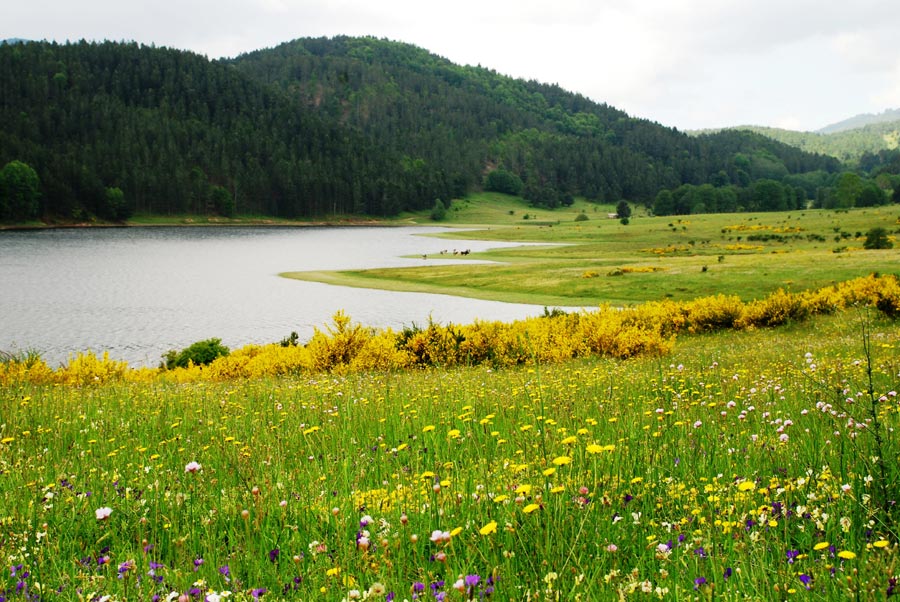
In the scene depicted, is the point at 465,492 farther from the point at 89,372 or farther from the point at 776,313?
the point at 776,313

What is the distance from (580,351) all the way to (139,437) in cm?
1586

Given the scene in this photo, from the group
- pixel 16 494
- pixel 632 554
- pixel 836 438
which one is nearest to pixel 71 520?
pixel 16 494

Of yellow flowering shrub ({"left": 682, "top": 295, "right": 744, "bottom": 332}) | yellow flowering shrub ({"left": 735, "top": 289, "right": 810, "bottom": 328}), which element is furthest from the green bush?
yellow flowering shrub ({"left": 735, "top": 289, "right": 810, "bottom": 328})

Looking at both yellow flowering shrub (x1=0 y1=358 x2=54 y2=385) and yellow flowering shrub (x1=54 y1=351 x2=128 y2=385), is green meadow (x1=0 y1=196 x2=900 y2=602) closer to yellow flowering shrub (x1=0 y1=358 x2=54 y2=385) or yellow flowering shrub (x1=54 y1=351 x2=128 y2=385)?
yellow flowering shrub (x1=0 y1=358 x2=54 y2=385)

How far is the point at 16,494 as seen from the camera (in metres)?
5.02

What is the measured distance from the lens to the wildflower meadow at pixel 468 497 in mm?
3115

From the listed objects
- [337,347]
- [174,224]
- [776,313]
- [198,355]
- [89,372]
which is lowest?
[198,355]

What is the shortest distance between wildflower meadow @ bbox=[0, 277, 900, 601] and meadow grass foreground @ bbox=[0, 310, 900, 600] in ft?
0.08

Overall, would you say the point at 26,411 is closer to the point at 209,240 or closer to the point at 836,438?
the point at 836,438

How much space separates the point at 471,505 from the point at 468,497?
0.10 meters

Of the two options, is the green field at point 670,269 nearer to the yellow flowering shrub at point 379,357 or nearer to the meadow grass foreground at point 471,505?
the yellow flowering shrub at point 379,357

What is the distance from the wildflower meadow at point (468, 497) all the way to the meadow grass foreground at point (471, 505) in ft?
0.08

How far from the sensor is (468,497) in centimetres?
432

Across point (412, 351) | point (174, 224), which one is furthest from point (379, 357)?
point (174, 224)
